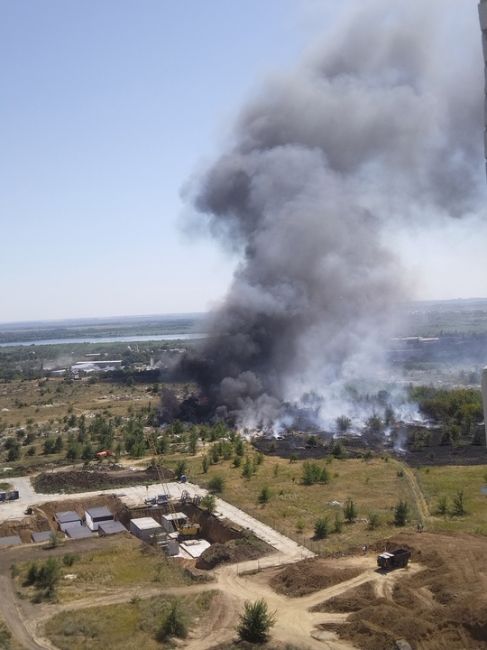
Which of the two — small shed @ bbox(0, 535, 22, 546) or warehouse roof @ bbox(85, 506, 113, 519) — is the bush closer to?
warehouse roof @ bbox(85, 506, 113, 519)

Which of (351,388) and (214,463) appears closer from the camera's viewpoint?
(214,463)

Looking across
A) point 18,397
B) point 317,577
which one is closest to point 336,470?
point 317,577

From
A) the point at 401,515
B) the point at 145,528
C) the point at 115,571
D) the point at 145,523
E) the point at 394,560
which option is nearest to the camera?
the point at 394,560

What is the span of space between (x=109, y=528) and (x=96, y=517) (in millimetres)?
1535

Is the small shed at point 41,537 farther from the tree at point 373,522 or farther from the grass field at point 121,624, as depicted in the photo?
the tree at point 373,522

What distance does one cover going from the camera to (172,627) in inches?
700

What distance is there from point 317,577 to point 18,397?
63415 millimetres

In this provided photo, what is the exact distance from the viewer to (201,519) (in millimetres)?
29656

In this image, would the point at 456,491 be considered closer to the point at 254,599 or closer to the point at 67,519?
the point at 254,599

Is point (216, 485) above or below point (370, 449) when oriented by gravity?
above

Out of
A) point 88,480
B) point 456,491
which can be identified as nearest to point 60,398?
point 88,480

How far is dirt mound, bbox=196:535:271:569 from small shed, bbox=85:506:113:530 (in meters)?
6.04

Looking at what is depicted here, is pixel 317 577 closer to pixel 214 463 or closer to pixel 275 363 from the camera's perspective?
pixel 214 463

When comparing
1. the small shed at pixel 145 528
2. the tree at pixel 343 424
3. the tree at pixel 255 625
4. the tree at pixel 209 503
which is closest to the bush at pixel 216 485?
the tree at pixel 209 503
